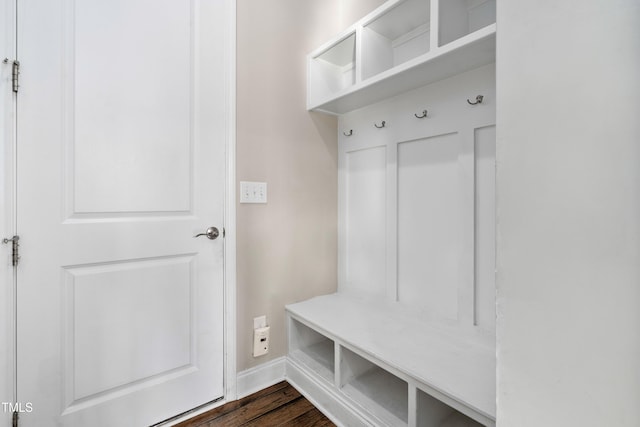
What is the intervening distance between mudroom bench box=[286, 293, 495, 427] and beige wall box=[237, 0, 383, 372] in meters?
0.19

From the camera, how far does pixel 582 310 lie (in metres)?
0.35

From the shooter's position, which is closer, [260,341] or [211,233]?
[211,233]

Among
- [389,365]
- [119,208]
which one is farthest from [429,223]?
[119,208]

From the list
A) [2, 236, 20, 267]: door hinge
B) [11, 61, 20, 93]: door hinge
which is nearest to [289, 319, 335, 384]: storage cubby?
[2, 236, 20, 267]: door hinge

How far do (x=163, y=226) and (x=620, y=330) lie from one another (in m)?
1.47

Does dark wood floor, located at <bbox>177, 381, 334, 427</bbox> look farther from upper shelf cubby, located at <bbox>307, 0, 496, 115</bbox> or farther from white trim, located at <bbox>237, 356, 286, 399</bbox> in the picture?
upper shelf cubby, located at <bbox>307, 0, 496, 115</bbox>

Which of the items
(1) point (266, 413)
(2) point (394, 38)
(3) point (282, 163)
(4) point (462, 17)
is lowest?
(1) point (266, 413)

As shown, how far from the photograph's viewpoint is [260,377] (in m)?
1.67

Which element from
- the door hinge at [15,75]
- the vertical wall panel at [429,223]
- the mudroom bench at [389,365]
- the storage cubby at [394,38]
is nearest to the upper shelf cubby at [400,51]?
the storage cubby at [394,38]

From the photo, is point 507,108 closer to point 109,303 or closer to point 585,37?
point 585,37

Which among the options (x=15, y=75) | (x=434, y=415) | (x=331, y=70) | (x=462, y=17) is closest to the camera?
(x=15, y=75)

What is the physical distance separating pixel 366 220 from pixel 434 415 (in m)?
1.01

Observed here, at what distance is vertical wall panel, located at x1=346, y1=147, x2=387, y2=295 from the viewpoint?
1.77 metres

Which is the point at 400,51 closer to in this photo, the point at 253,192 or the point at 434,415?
the point at 253,192
